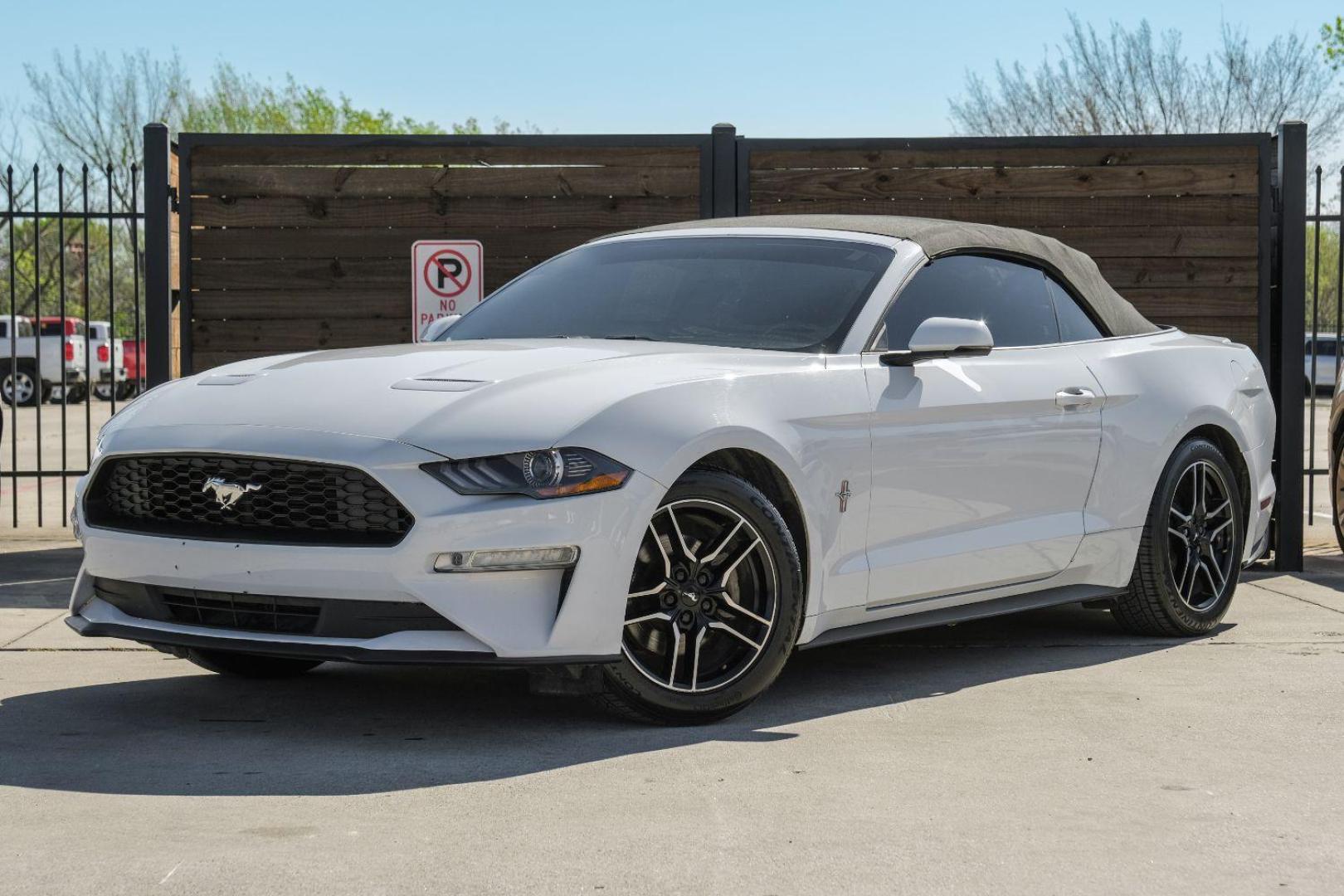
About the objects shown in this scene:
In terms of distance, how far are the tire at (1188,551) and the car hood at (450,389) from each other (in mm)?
2005

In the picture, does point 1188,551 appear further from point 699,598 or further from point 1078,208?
point 1078,208

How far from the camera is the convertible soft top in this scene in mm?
6379

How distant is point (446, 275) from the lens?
31.0 ft

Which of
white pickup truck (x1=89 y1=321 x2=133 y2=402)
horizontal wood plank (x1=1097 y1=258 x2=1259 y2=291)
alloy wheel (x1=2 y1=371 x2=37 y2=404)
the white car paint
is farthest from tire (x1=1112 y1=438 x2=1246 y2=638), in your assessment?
alloy wheel (x1=2 y1=371 x2=37 y2=404)

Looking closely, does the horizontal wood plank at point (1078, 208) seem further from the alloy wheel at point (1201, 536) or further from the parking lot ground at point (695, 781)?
the parking lot ground at point (695, 781)

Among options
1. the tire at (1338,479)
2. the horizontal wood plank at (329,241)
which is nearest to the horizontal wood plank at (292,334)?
the horizontal wood plank at (329,241)

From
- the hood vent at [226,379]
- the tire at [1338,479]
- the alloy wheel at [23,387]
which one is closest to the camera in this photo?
the hood vent at [226,379]

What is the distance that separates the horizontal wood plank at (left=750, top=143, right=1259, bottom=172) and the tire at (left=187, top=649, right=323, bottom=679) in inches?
179

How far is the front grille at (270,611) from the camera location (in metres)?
4.73

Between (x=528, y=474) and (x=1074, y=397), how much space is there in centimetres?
251

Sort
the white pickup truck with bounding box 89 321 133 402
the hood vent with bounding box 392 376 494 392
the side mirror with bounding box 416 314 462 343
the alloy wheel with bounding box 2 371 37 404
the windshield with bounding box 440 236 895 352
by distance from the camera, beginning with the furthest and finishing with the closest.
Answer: the white pickup truck with bounding box 89 321 133 402 < the alloy wheel with bounding box 2 371 37 404 < the side mirror with bounding box 416 314 462 343 < the windshield with bounding box 440 236 895 352 < the hood vent with bounding box 392 376 494 392

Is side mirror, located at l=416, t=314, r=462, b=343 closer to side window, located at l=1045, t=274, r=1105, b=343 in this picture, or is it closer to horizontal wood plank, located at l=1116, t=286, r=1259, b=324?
side window, located at l=1045, t=274, r=1105, b=343

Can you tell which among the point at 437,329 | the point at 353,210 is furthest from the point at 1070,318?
the point at 353,210

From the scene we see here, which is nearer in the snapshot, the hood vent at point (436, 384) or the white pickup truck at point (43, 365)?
the hood vent at point (436, 384)
